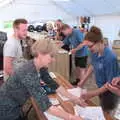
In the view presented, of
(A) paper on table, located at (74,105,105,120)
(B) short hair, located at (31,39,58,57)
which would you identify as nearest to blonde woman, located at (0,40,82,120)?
(B) short hair, located at (31,39,58,57)

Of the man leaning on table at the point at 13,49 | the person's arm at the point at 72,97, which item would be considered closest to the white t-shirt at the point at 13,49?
the man leaning on table at the point at 13,49

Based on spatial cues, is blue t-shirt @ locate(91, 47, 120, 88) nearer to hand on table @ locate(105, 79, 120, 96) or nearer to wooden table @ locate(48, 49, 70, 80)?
hand on table @ locate(105, 79, 120, 96)

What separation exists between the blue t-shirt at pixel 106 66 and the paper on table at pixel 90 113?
1.60 ft

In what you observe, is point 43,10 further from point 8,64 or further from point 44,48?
point 44,48

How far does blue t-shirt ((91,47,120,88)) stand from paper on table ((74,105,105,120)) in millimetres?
486

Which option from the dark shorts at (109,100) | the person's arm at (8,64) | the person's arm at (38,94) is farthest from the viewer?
the person's arm at (8,64)

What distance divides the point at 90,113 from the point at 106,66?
2.12 ft

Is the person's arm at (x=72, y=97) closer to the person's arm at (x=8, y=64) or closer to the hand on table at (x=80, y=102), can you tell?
the hand on table at (x=80, y=102)

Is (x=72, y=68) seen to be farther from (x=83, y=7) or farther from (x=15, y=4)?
(x=15, y=4)

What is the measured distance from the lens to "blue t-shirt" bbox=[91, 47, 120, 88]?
2.62 metres

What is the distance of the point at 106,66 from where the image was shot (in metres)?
2.66

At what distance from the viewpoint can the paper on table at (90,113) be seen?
6.87 ft

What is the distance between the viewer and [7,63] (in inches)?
127

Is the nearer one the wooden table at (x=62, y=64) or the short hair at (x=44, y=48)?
the short hair at (x=44, y=48)
